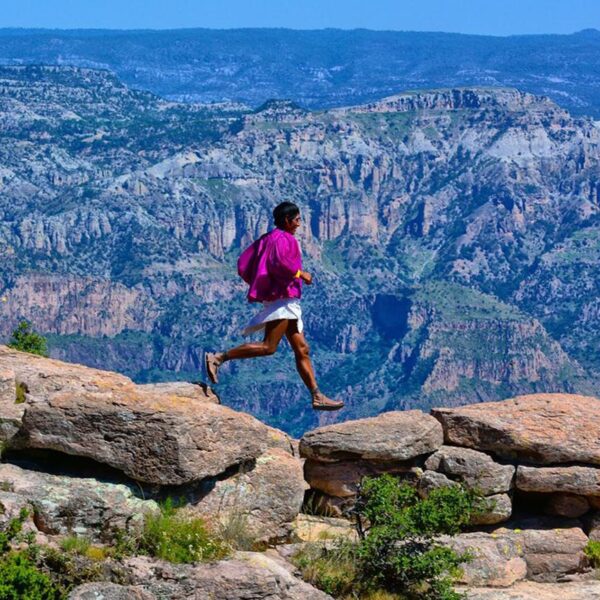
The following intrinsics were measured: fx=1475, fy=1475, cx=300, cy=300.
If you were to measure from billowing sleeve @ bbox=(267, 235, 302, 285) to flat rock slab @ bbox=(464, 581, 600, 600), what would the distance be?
4.57 meters

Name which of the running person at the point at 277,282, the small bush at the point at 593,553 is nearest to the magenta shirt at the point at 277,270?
the running person at the point at 277,282

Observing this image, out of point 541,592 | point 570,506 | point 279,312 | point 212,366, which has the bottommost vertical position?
point 541,592

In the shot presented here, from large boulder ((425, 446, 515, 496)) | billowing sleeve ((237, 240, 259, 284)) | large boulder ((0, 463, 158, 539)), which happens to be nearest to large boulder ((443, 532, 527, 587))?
large boulder ((425, 446, 515, 496))

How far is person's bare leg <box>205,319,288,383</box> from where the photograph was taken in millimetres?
19188

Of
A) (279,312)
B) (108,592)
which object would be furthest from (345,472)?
(108,592)

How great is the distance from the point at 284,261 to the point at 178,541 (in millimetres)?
4791

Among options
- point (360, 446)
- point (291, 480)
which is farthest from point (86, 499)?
point (360, 446)

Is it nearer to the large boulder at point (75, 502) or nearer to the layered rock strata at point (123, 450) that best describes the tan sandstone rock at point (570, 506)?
the layered rock strata at point (123, 450)

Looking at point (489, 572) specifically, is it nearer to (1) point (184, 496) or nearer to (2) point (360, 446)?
(2) point (360, 446)

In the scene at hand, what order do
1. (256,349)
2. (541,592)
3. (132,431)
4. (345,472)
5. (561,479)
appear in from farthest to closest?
(256,349)
(345,472)
(561,479)
(541,592)
(132,431)

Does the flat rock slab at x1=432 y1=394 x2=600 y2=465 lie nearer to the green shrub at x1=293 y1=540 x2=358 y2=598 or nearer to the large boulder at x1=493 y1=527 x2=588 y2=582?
the large boulder at x1=493 y1=527 x2=588 y2=582

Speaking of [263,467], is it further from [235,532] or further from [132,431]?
[132,431]

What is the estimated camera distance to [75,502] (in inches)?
601

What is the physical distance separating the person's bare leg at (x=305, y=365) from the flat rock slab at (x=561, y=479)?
103 inches
